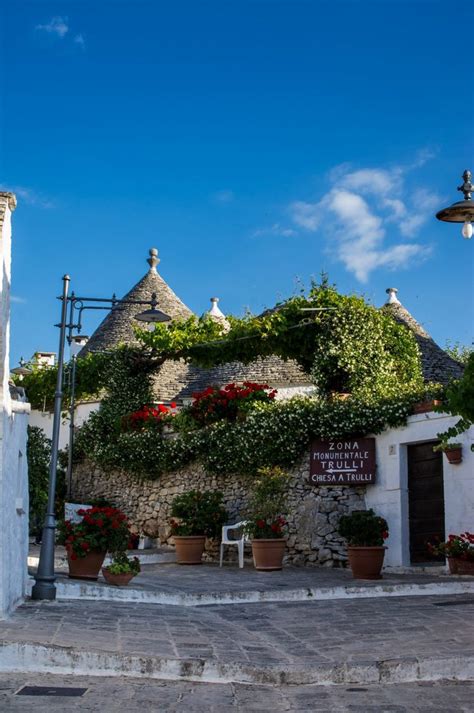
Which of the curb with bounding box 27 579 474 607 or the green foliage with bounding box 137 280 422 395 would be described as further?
the green foliage with bounding box 137 280 422 395

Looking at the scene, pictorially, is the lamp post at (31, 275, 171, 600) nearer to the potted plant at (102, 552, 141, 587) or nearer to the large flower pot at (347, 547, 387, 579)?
the potted plant at (102, 552, 141, 587)

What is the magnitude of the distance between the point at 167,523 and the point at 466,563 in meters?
7.69

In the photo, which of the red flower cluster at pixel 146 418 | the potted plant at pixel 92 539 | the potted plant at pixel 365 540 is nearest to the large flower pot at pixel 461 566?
the potted plant at pixel 365 540

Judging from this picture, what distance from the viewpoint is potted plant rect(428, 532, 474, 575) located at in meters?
12.7

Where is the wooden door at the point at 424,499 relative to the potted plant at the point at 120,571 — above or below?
above

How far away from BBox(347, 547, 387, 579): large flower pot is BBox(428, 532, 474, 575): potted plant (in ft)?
2.99

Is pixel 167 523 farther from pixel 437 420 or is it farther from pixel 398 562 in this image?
pixel 437 420

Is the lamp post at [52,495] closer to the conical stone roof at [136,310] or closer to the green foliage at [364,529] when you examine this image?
the green foliage at [364,529]

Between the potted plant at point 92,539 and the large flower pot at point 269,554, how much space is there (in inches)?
124

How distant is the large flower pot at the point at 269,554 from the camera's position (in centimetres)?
1459

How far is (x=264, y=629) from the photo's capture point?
8.91 meters

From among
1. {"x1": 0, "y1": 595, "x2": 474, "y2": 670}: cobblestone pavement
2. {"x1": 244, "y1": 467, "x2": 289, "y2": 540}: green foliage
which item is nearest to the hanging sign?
{"x1": 244, "y1": 467, "x2": 289, "y2": 540}: green foliage

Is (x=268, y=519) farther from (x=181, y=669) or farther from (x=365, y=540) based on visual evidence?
(x=181, y=669)

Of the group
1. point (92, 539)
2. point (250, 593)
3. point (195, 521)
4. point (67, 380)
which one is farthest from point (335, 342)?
point (67, 380)
